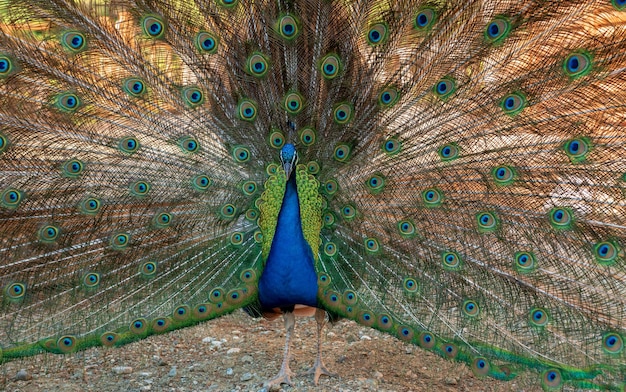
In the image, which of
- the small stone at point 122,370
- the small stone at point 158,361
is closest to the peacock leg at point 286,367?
the small stone at point 158,361

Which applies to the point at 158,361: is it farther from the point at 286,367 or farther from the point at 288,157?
the point at 288,157

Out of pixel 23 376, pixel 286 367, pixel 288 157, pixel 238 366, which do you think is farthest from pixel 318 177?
pixel 23 376

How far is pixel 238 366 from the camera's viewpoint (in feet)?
12.2

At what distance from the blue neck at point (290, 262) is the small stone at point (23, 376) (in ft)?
5.29

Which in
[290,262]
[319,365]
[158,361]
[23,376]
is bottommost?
[23,376]

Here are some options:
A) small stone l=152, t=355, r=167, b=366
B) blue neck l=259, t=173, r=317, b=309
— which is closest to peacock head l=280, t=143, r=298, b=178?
blue neck l=259, t=173, r=317, b=309

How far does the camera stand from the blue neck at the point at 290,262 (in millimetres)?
3027

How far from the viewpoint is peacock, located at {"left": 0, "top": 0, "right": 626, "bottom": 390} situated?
279cm

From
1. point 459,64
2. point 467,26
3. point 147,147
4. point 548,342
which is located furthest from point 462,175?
point 147,147

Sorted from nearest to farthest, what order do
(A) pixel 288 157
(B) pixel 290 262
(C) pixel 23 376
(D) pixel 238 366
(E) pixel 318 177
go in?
(A) pixel 288 157 < (B) pixel 290 262 < (E) pixel 318 177 < (C) pixel 23 376 < (D) pixel 238 366

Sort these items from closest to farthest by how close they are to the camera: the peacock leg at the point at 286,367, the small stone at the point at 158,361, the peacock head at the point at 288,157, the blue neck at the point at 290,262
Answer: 1. the peacock head at the point at 288,157
2. the blue neck at the point at 290,262
3. the peacock leg at the point at 286,367
4. the small stone at the point at 158,361

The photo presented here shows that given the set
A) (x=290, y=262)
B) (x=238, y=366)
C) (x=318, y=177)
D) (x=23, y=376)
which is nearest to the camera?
Result: (x=290, y=262)

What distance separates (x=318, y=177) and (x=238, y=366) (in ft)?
4.77

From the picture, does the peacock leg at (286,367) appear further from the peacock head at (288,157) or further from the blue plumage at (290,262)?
the peacock head at (288,157)
